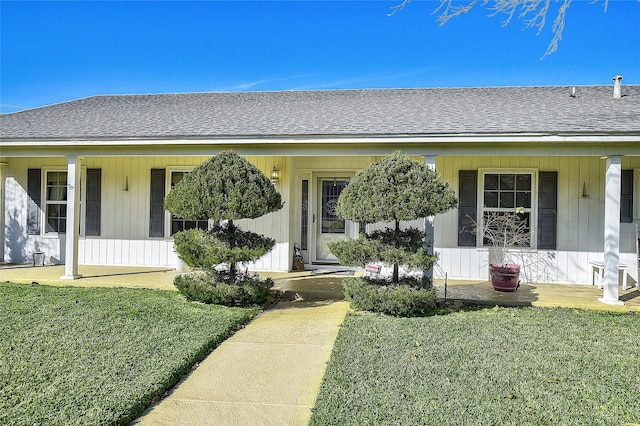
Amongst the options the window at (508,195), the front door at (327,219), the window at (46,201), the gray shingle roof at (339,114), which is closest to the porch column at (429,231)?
the gray shingle roof at (339,114)

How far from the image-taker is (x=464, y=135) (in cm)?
616

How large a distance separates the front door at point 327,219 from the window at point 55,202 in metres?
5.64

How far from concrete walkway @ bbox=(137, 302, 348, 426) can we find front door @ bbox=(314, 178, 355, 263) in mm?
4025

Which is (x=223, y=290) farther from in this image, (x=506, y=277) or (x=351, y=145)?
(x=506, y=277)

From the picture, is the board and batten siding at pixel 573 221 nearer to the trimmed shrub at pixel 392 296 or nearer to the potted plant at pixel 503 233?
the potted plant at pixel 503 233

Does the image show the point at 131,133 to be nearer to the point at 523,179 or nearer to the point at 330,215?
the point at 330,215

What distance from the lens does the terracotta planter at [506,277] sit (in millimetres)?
6895

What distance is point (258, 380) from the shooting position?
139 inches

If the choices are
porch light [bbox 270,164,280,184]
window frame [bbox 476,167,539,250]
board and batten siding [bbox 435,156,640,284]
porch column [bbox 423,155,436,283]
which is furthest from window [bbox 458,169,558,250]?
porch light [bbox 270,164,280,184]

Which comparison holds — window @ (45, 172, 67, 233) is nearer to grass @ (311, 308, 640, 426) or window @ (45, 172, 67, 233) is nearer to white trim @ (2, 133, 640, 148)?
white trim @ (2, 133, 640, 148)

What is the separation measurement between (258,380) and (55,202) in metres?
8.01

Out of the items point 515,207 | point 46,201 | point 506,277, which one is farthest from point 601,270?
point 46,201

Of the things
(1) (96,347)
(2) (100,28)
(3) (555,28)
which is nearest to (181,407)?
(1) (96,347)

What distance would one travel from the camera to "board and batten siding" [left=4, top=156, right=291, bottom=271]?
8.78 metres
